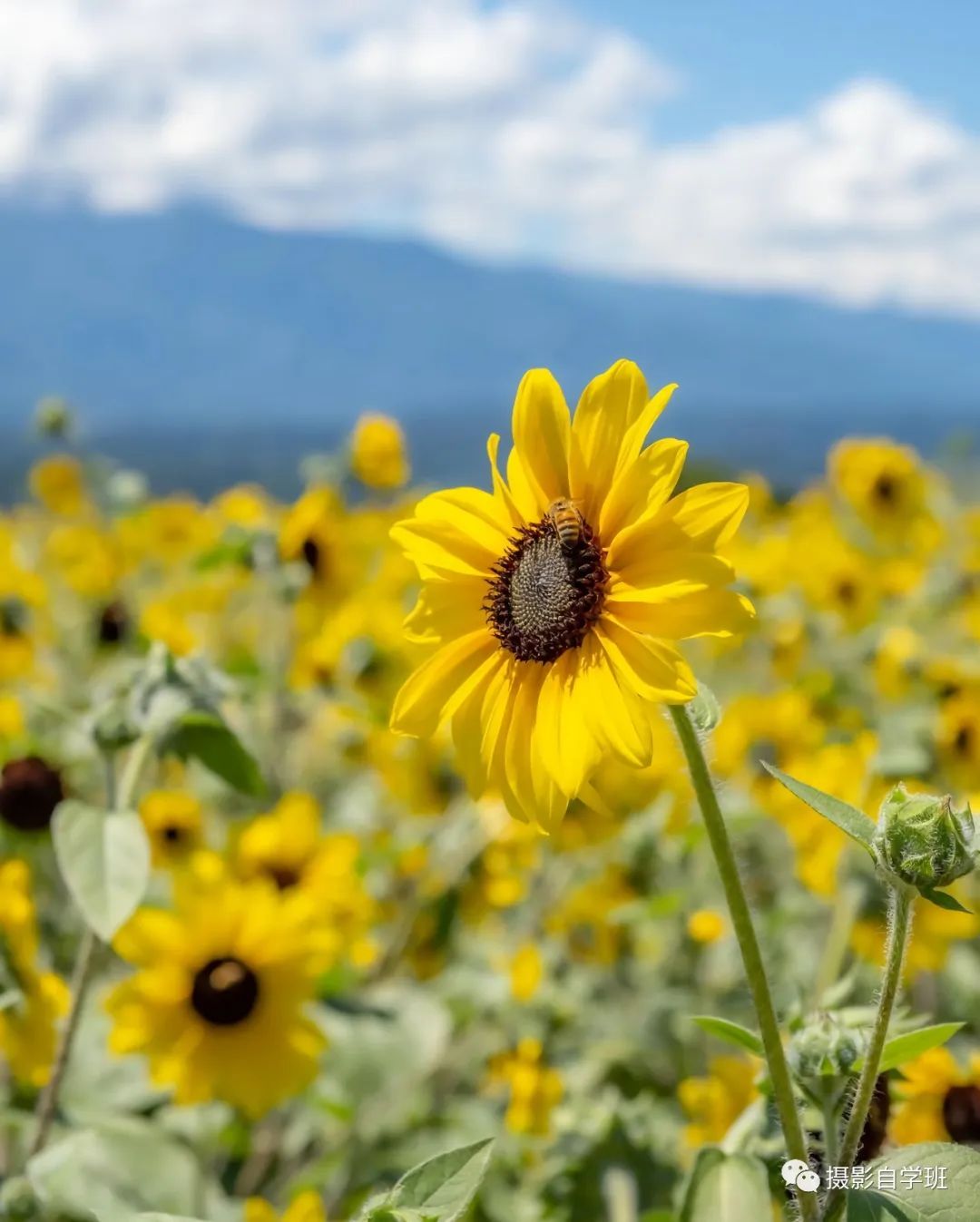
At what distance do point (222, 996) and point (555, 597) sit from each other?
1.25 metres

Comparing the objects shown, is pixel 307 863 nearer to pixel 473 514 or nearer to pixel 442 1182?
pixel 473 514

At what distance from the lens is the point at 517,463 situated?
1.31 metres

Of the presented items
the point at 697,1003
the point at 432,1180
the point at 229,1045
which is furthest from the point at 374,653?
the point at 432,1180

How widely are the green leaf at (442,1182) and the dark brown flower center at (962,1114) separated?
0.82 metres

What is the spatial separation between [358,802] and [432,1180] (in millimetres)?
2709

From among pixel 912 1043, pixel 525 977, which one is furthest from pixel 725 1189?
pixel 525 977

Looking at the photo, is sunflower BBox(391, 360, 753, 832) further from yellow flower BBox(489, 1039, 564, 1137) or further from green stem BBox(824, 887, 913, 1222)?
yellow flower BBox(489, 1039, 564, 1137)

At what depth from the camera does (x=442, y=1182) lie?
3.48 feet

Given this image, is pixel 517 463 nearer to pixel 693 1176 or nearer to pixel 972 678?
pixel 693 1176

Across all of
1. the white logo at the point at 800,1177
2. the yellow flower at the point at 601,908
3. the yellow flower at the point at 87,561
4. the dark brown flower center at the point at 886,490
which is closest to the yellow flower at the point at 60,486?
the yellow flower at the point at 87,561

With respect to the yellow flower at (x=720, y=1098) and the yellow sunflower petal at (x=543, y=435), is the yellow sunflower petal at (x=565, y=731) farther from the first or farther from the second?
the yellow flower at (x=720, y=1098)

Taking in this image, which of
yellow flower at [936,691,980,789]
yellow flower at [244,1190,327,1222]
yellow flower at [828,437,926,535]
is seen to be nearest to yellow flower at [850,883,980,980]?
yellow flower at [936,691,980,789]

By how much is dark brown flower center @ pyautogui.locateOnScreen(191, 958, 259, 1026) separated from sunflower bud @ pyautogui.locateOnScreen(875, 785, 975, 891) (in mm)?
1467

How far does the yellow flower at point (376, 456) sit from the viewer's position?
4.03 metres
